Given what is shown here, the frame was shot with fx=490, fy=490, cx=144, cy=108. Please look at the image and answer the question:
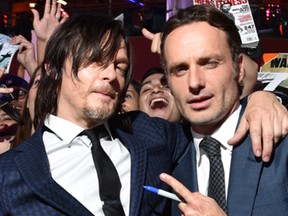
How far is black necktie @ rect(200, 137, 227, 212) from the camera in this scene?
72.2 inches

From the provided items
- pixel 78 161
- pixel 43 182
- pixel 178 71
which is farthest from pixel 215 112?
pixel 43 182

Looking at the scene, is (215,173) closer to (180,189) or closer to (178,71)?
(180,189)

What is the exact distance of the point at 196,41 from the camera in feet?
6.57

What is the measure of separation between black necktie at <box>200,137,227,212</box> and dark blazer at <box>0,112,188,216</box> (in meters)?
0.23

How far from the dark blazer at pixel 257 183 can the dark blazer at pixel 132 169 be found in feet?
1.15

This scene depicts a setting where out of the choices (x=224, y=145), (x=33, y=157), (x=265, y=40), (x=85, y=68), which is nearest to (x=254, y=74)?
(x=224, y=145)

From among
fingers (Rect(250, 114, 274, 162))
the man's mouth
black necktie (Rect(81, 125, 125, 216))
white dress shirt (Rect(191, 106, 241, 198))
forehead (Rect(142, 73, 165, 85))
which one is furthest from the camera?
forehead (Rect(142, 73, 165, 85))

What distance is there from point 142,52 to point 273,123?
2.97 m

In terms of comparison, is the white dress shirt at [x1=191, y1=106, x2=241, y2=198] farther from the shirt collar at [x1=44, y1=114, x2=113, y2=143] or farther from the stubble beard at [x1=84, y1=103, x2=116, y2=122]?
the shirt collar at [x1=44, y1=114, x2=113, y2=143]

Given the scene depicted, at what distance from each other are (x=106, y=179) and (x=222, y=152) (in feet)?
1.56

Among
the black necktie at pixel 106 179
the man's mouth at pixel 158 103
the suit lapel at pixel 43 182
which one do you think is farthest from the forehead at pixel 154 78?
the suit lapel at pixel 43 182

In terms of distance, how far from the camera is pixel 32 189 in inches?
70.2

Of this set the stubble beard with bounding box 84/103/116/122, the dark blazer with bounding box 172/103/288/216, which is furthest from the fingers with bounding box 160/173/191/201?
the stubble beard with bounding box 84/103/116/122

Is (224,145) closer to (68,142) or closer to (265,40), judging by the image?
(68,142)
